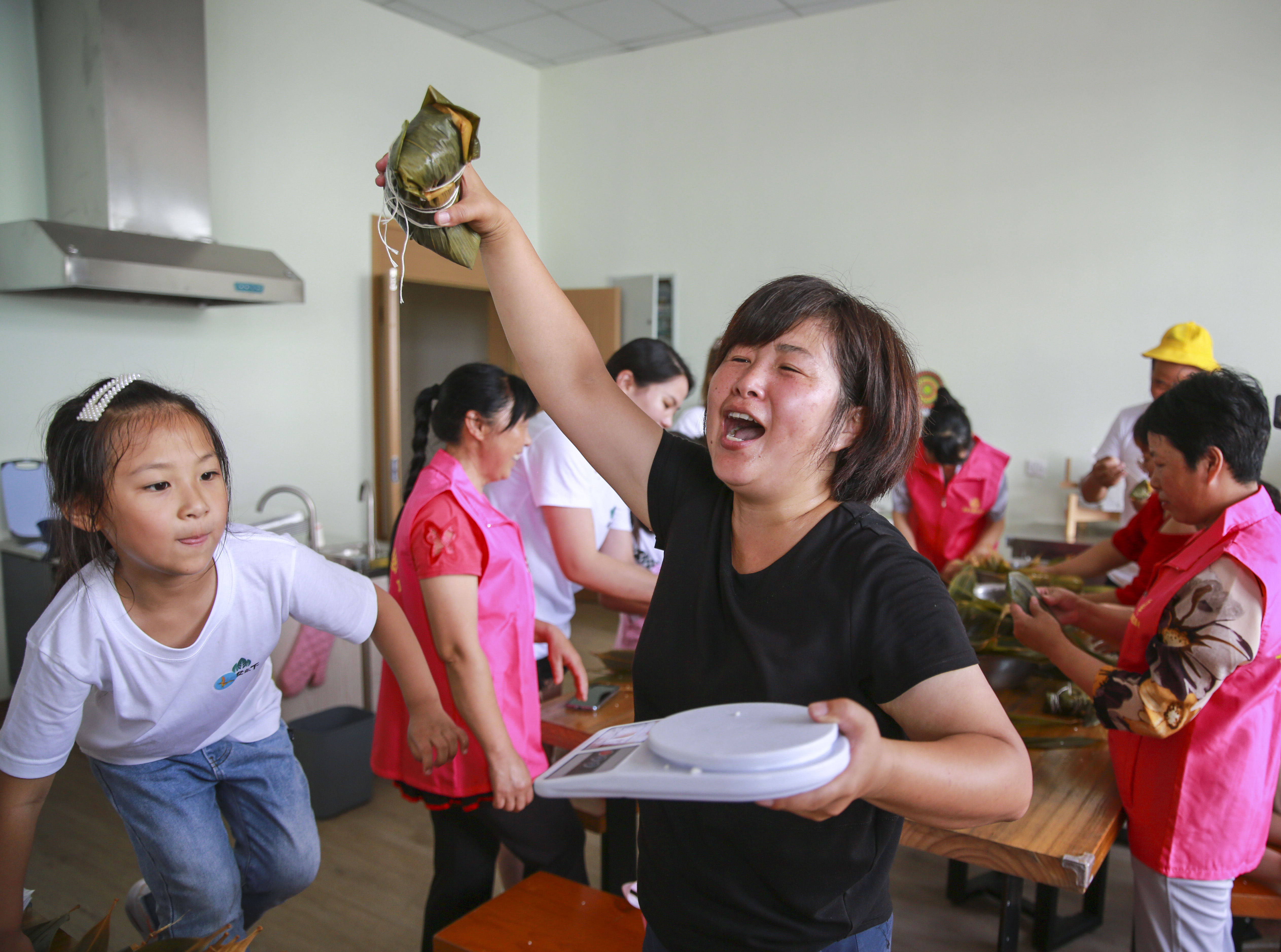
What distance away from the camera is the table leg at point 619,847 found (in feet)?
6.81

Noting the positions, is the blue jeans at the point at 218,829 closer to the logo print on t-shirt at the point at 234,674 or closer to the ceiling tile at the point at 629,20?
the logo print on t-shirt at the point at 234,674

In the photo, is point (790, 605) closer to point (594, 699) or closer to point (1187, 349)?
point (594, 699)

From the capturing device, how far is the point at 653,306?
6.12 m

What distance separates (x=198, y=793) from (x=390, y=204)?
1050mm

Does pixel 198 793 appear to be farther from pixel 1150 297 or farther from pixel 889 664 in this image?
pixel 1150 297

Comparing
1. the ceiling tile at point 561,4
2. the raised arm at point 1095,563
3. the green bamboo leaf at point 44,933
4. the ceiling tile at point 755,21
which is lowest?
the green bamboo leaf at point 44,933

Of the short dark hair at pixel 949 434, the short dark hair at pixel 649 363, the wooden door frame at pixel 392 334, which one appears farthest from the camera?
the wooden door frame at pixel 392 334

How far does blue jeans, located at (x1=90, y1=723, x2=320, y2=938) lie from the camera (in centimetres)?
Result: 143

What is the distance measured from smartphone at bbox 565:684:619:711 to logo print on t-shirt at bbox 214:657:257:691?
74cm

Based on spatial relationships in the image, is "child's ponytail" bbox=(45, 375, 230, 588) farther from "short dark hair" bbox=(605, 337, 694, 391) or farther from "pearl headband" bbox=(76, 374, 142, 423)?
"short dark hair" bbox=(605, 337, 694, 391)

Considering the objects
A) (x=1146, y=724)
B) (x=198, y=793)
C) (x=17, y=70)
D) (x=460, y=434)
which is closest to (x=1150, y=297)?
(x=1146, y=724)

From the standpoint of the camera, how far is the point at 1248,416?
64.0 inches

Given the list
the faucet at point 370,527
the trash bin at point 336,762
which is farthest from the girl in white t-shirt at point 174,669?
the faucet at point 370,527

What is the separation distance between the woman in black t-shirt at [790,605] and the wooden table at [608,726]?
2.54 ft
